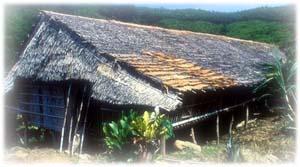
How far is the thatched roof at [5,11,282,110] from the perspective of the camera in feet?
32.6

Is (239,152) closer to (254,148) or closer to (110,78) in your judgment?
(254,148)

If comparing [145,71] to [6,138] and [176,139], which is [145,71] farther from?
[6,138]

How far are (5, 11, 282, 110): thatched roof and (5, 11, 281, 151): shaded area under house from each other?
2cm

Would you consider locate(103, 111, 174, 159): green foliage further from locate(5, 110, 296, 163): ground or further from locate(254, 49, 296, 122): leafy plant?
locate(254, 49, 296, 122): leafy plant

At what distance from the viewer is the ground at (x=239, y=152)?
29.5 feet

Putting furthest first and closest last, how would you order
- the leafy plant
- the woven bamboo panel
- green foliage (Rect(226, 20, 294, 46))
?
green foliage (Rect(226, 20, 294, 46)) < the leafy plant < the woven bamboo panel

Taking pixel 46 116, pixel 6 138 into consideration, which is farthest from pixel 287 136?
pixel 6 138

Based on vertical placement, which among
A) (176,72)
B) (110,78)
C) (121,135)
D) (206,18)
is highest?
(206,18)

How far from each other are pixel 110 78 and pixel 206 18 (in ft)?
104

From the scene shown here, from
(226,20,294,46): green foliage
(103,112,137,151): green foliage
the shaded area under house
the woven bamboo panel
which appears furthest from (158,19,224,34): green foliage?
(103,112,137,151): green foliage

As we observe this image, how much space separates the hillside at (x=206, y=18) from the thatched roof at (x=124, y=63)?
506 inches

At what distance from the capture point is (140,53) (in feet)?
39.1

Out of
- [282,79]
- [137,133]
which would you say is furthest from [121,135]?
[282,79]

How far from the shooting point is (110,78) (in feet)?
34.6
